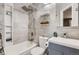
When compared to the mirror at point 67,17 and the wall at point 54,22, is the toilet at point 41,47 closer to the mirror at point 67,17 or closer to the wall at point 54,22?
the wall at point 54,22

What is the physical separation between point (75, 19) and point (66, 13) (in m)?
0.16

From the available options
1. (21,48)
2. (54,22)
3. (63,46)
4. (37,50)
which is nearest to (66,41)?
(63,46)

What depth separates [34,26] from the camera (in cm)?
167

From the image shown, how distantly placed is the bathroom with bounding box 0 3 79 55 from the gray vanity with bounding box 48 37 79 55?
3 centimetres

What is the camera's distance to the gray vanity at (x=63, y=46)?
1.50m

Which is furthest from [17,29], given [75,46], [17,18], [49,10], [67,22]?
[75,46]

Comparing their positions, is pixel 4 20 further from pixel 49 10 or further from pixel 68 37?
pixel 68 37

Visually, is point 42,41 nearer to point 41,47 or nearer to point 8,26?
point 41,47

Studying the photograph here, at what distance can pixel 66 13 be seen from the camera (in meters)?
1.62

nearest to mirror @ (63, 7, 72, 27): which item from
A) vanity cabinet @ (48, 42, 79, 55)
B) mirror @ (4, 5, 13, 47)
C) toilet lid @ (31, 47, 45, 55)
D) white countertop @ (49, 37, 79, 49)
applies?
white countertop @ (49, 37, 79, 49)

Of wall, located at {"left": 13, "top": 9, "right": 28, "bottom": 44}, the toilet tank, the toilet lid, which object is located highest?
wall, located at {"left": 13, "top": 9, "right": 28, "bottom": 44}

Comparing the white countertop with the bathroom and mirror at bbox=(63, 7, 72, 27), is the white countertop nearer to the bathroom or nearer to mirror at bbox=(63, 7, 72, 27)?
the bathroom

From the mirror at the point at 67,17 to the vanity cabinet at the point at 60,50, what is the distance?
1.13 ft

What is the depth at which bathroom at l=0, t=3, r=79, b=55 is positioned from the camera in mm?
1598
